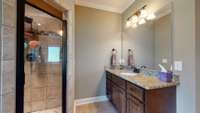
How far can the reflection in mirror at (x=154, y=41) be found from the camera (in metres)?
2.37

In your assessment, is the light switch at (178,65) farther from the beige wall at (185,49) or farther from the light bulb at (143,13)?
the light bulb at (143,13)

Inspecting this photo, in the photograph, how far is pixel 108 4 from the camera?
151 inches

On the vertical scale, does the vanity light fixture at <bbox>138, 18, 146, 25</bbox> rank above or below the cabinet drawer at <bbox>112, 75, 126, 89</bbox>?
above

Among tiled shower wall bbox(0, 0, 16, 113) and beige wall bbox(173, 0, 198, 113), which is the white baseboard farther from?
tiled shower wall bbox(0, 0, 16, 113)

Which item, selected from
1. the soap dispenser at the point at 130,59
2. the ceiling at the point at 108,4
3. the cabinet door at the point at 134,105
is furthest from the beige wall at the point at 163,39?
the ceiling at the point at 108,4

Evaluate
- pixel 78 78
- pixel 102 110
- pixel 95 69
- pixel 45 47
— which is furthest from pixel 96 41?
pixel 102 110

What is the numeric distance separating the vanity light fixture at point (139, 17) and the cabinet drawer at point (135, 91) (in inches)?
55.8

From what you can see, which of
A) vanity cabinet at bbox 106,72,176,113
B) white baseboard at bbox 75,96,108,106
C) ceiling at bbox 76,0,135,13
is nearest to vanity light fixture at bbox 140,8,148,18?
ceiling at bbox 76,0,135,13

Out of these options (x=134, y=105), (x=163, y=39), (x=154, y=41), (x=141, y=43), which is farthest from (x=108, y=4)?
(x=134, y=105)

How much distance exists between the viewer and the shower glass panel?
2840mm

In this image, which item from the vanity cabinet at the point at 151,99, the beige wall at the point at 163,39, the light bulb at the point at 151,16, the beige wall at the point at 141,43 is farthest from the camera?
the beige wall at the point at 141,43

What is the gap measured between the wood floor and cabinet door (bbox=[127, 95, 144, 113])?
0.88m

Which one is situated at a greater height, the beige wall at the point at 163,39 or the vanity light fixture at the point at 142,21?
the vanity light fixture at the point at 142,21

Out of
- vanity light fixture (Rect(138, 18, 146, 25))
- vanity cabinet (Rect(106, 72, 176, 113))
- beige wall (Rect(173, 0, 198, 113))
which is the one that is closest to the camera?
beige wall (Rect(173, 0, 198, 113))
